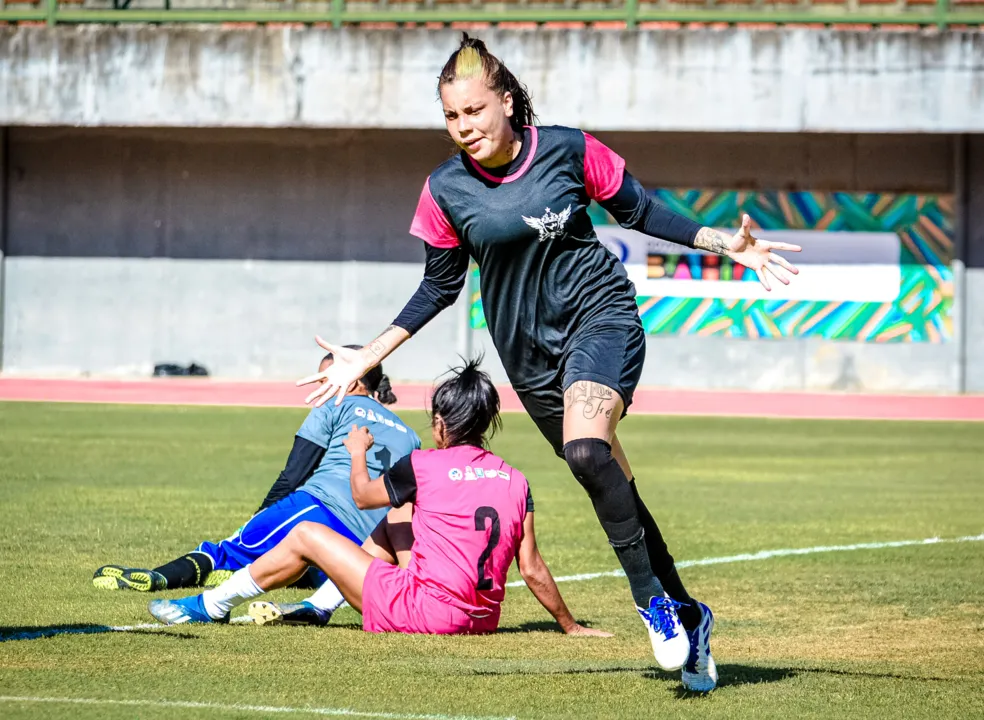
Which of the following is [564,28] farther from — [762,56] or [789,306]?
[789,306]

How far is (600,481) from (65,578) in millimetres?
3853

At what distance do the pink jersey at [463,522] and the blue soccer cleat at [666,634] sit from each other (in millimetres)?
1313

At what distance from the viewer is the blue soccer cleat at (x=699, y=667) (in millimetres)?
5633

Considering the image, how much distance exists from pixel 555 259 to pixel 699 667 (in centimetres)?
160

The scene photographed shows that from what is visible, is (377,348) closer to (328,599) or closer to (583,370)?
(583,370)

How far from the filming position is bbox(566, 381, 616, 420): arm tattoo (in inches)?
217

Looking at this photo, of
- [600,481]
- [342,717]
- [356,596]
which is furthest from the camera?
[356,596]

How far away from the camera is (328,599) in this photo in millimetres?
7180

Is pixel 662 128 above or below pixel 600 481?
above

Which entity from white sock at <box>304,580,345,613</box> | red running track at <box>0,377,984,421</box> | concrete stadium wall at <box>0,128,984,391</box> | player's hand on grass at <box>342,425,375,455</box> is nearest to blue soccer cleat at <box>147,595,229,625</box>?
white sock at <box>304,580,345,613</box>

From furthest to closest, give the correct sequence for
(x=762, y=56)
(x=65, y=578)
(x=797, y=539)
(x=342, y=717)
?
1. (x=762, y=56)
2. (x=797, y=539)
3. (x=65, y=578)
4. (x=342, y=717)

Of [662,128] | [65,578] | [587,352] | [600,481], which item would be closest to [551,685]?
[600,481]

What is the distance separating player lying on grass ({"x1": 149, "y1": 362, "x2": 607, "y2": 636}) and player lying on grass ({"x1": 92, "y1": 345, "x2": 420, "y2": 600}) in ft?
3.54

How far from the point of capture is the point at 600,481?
5465 millimetres
